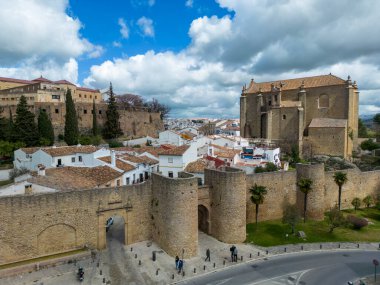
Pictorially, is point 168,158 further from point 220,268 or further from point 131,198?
point 220,268

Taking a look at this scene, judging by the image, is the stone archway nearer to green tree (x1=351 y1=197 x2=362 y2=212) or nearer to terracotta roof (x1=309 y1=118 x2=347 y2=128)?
green tree (x1=351 y1=197 x2=362 y2=212)

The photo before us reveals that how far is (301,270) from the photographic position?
1524 centimetres

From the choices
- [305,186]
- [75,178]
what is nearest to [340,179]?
[305,186]

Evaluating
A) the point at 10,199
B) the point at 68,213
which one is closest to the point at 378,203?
the point at 68,213

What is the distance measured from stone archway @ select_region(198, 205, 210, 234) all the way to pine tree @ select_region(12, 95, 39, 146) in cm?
2913

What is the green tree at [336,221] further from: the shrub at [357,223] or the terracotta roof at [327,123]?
A: the terracotta roof at [327,123]

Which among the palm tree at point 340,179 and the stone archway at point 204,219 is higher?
the palm tree at point 340,179

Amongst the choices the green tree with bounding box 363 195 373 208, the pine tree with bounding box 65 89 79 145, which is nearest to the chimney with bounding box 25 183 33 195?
the pine tree with bounding box 65 89 79 145

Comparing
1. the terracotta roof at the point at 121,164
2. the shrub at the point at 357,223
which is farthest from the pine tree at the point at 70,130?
the shrub at the point at 357,223

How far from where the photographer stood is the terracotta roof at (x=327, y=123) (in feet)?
144

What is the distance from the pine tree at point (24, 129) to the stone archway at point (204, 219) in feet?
95.6

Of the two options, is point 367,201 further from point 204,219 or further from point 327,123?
point 327,123

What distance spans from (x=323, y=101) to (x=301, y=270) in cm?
3948

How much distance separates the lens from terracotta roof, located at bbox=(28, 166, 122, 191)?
63.8ft
